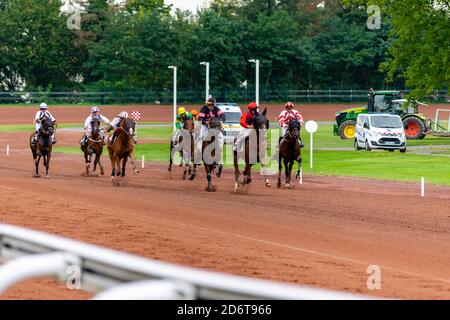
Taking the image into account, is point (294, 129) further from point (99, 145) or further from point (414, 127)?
point (414, 127)

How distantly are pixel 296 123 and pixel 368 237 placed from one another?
32.0ft

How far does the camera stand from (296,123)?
26.9 meters

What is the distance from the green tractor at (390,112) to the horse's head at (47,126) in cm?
2657

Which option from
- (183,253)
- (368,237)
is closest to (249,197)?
(368,237)

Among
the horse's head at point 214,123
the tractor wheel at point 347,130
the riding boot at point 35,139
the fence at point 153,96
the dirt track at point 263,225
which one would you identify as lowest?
the dirt track at point 263,225

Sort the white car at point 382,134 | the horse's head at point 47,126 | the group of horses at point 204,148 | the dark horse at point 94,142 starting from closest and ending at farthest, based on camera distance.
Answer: the group of horses at point 204,148
the horse's head at point 47,126
the dark horse at point 94,142
the white car at point 382,134

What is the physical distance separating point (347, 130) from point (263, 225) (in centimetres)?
3825

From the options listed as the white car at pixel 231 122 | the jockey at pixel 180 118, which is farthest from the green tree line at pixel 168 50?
the jockey at pixel 180 118

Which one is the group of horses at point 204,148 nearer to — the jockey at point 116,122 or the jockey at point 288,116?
the jockey at point 116,122

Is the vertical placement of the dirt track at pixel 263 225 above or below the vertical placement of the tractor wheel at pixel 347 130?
below

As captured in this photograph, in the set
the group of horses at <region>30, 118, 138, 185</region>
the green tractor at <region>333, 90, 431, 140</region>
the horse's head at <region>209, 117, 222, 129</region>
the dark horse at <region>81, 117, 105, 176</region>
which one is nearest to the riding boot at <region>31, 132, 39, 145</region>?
the group of horses at <region>30, 118, 138, 185</region>

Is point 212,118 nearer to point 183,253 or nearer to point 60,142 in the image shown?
point 183,253

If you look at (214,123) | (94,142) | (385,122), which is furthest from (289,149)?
(385,122)

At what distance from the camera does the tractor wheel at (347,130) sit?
5631 cm
